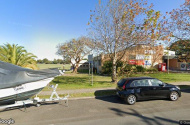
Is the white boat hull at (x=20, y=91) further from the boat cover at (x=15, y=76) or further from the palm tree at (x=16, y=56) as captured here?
the palm tree at (x=16, y=56)

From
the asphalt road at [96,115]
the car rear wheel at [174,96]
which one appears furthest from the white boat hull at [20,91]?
the car rear wheel at [174,96]

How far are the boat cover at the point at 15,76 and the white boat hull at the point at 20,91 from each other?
18 centimetres

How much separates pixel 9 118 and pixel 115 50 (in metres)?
9.33

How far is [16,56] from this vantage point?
40.4 ft

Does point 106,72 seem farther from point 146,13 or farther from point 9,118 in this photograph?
point 9,118

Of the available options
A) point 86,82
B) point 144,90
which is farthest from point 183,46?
point 86,82

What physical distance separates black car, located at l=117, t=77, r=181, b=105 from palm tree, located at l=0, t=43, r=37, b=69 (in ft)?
32.2

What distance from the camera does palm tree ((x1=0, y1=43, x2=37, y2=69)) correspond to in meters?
11.7

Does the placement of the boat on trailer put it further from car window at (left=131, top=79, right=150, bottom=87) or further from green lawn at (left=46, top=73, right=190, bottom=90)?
green lawn at (left=46, top=73, right=190, bottom=90)

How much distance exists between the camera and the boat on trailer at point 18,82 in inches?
186

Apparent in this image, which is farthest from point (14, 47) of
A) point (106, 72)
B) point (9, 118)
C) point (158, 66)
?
point (158, 66)

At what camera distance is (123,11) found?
34.6 ft

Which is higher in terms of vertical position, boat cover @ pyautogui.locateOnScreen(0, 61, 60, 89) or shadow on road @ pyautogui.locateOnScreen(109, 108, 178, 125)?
boat cover @ pyautogui.locateOnScreen(0, 61, 60, 89)

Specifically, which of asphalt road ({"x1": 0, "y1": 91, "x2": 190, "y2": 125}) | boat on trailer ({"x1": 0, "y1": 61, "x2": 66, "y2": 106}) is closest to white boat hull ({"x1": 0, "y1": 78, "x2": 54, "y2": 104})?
boat on trailer ({"x1": 0, "y1": 61, "x2": 66, "y2": 106})
